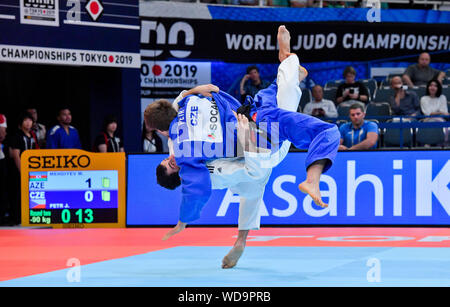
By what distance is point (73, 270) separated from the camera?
5.64m

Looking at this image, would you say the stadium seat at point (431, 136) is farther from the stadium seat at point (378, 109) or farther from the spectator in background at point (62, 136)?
the spectator in background at point (62, 136)

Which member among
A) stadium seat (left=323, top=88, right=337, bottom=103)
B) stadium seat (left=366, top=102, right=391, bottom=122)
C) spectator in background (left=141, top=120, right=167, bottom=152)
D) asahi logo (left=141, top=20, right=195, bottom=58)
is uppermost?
asahi logo (left=141, top=20, right=195, bottom=58)

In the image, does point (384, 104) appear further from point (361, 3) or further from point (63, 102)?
point (63, 102)

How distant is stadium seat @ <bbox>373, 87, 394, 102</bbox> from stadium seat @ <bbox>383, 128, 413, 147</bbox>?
5.29 ft

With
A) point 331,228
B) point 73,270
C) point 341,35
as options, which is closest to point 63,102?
point 341,35

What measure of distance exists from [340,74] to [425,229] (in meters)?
7.35

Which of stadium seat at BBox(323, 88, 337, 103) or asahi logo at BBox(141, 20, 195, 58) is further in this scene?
asahi logo at BBox(141, 20, 195, 58)

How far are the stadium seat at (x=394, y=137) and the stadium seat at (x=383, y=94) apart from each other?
1.61m

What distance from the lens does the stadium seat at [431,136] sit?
39.4 feet

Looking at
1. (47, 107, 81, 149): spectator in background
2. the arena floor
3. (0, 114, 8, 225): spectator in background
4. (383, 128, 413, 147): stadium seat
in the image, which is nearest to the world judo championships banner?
the arena floor

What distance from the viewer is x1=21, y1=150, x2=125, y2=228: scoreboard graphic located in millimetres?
10484

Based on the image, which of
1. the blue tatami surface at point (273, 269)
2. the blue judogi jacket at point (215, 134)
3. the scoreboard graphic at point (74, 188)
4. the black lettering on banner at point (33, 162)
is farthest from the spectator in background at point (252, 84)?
the blue judogi jacket at point (215, 134)

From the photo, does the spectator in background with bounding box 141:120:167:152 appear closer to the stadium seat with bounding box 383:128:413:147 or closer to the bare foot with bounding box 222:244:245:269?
the stadium seat with bounding box 383:128:413:147

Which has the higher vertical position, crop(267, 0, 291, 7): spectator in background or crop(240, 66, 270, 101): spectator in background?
crop(267, 0, 291, 7): spectator in background
